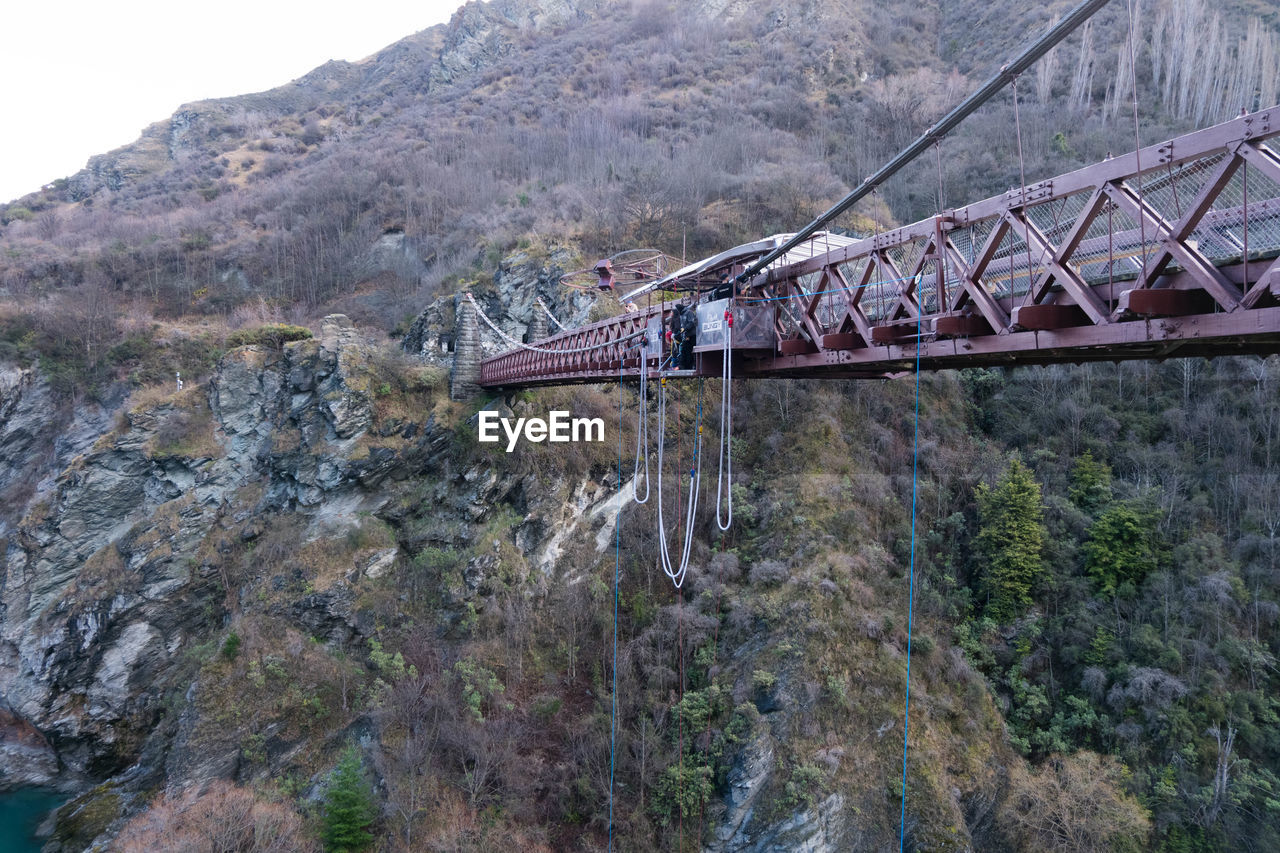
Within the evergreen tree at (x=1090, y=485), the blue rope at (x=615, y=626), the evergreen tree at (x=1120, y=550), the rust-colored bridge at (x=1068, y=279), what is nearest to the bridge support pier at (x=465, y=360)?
the blue rope at (x=615, y=626)

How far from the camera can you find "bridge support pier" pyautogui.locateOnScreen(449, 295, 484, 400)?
18797mm

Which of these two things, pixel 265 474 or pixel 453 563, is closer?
pixel 453 563

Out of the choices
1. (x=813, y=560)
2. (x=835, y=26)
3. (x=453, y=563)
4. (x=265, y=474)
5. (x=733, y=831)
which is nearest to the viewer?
(x=733, y=831)

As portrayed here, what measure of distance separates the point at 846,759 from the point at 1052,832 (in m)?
4.68

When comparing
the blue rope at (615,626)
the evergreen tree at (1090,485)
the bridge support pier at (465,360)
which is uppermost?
the bridge support pier at (465,360)

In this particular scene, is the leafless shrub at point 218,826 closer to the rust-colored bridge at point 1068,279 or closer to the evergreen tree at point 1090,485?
the rust-colored bridge at point 1068,279

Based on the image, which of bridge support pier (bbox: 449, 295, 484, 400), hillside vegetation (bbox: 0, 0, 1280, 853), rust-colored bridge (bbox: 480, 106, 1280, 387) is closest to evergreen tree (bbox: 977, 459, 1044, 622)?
hillside vegetation (bbox: 0, 0, 1280, 853)

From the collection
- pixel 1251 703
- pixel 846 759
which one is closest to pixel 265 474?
pixel 846 759

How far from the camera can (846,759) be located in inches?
502

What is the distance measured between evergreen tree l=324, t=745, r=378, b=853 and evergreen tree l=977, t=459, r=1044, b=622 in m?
16.3

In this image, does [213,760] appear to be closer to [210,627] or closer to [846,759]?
[210,627]

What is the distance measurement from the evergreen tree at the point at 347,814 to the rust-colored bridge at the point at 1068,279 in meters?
11.9

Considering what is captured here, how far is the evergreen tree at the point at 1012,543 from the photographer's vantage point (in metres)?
16.1

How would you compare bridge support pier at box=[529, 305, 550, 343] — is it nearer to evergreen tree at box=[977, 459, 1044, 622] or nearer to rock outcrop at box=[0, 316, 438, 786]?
rock outcrop at box=[0, 316, 438, 786]
